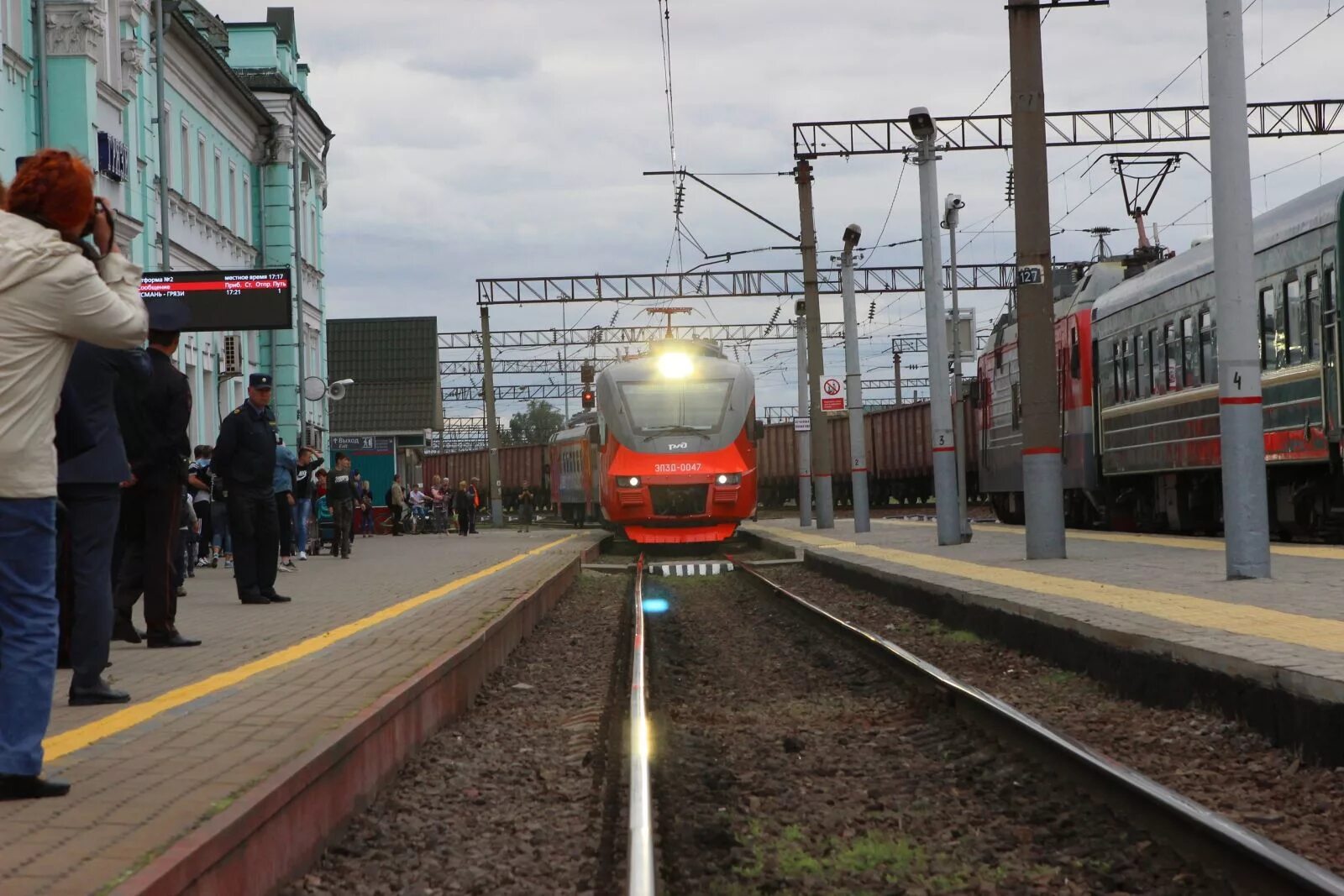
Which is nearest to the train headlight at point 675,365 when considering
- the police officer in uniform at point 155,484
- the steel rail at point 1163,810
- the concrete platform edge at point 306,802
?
the police officer in uniform at point 155,484

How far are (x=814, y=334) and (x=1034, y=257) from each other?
17.4m

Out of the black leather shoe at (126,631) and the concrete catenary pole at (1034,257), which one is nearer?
the black leather shoe at (126,631)

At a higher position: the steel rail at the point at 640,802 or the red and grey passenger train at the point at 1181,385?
the red and grey passenger train at the point at 1181,385

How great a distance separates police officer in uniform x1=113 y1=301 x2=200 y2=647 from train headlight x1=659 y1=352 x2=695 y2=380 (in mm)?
19722

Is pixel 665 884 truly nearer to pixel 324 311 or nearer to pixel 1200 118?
pixel 1200 118

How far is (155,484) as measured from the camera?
10.2m

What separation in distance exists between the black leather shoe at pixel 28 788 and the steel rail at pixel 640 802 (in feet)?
5.44

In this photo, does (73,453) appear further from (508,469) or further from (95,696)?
(508,469)

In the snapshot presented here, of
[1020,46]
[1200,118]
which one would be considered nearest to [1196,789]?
[1020,46]

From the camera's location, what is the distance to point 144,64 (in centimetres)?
3288

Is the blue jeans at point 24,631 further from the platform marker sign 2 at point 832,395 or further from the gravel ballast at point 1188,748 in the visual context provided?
the platform marker sign 2 at point 832,395

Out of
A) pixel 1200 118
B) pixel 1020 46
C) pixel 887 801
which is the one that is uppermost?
pixel 1200 118

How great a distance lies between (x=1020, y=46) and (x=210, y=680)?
12.3 m

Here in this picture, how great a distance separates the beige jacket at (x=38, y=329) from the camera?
5133 millimetres
